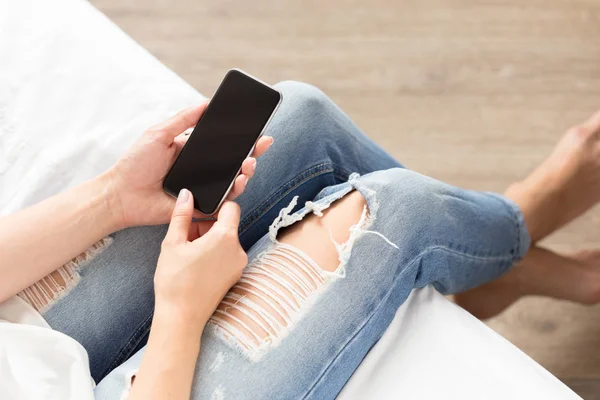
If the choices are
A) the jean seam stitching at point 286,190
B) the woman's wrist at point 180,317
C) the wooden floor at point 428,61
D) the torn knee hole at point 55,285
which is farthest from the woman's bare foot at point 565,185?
the torn knee hole at point 55,285

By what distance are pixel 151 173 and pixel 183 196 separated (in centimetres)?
6

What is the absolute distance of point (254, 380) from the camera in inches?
26.4

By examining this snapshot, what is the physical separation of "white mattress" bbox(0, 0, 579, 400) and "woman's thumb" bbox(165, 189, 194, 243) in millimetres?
182

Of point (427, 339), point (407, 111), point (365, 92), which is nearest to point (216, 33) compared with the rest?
point (365, 92)

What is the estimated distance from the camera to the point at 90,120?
87cm

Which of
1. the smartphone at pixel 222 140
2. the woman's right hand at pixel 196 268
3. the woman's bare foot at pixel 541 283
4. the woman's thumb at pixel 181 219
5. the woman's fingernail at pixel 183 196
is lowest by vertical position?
the woman's bare foot at pixel 541 283

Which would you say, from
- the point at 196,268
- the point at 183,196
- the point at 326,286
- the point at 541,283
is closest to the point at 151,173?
the point at 183,196

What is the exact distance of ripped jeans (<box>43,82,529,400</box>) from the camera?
686 mm

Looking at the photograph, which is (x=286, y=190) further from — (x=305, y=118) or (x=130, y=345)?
(x=130, y=345)

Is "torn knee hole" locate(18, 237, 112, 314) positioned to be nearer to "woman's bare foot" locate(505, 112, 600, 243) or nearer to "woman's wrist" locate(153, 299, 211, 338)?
"woman's wrist" locate(153, 299, 211, 338)

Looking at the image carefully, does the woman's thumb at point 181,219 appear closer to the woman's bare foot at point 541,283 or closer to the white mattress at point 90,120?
the white mattress at point 90,120

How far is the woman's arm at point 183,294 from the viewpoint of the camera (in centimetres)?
63

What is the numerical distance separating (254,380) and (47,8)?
2.21 feet

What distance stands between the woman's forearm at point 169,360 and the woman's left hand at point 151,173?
0.51 ft
